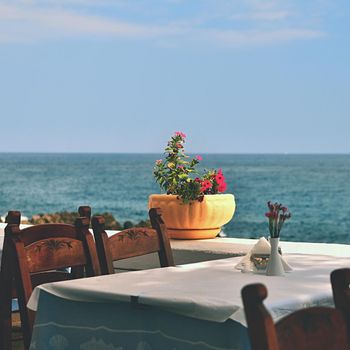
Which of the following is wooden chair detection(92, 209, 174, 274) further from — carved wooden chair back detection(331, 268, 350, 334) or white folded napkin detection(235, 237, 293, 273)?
carved wooden chair back detection(331, 268, 350, 334)

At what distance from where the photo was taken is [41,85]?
54.7 metres

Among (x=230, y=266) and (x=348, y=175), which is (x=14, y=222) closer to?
(x=230, y=266)

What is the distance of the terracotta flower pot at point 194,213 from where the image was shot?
190 inches

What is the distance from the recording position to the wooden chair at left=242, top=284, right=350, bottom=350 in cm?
205

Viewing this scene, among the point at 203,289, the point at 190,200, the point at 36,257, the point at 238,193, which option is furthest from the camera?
the point at 238,193

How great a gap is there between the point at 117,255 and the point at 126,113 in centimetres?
4788

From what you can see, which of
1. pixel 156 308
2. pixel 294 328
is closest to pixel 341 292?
pixel 294 328

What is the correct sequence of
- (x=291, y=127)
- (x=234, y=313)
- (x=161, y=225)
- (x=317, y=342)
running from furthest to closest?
(x=291, y=127) → (x=161, y=225) → (x=234, y=313) → (x=317, y=342)

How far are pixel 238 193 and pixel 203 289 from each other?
49623mm

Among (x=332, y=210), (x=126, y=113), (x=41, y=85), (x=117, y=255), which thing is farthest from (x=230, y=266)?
(x=41, y=85)

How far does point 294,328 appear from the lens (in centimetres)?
221

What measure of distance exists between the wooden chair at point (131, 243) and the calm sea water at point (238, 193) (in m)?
35.6

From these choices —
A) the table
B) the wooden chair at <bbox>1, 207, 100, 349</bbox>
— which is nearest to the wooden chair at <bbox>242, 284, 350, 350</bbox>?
the table

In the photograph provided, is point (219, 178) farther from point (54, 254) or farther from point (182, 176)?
point (54, 254)
